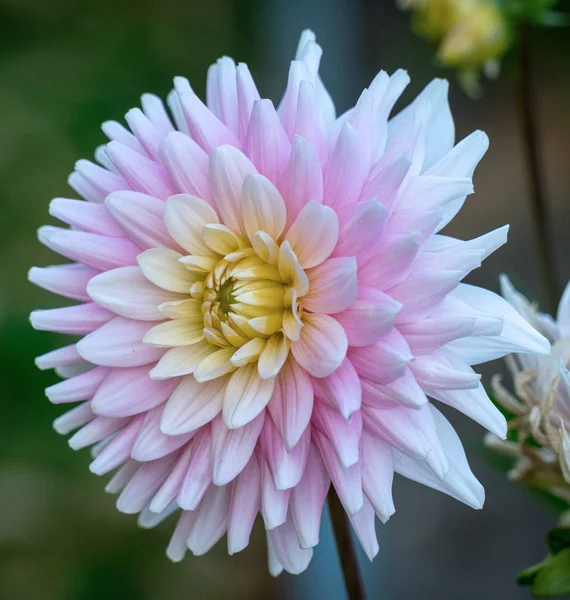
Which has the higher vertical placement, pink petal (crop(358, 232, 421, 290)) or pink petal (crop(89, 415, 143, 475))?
pink petal (crop(358, 232, 421, 290))

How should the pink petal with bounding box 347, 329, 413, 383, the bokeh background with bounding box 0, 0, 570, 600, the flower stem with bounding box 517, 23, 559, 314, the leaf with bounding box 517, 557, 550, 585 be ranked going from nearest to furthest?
the pink petal with bounding box 347, 329, 413, 383, the leaf with bounding box 517, 557, 550, 585, the flower stem with bounding box 517, 23, 559, 314, the bokeh background with bounding box 0, 0, 570, 600

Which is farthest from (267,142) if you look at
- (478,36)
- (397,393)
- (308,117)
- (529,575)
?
(478,36)

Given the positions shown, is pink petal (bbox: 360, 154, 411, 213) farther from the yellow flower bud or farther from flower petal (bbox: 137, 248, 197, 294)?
the yellow flower bud

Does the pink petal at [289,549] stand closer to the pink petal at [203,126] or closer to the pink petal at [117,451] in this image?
the pink petal at [117,451]

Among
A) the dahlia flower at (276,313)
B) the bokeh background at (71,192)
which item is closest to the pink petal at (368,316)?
the dahlia flower at (276,313)

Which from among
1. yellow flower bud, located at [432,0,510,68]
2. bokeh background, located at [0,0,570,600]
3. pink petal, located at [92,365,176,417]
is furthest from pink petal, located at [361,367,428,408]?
bokeh background, located at [0,0,570,600]

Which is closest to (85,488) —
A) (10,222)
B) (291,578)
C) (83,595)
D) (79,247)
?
(83,595)

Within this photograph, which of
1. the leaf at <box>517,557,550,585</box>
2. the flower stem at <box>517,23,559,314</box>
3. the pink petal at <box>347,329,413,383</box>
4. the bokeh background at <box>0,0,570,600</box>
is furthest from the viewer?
the bokeh background at <box>0,0,570,600</box>
